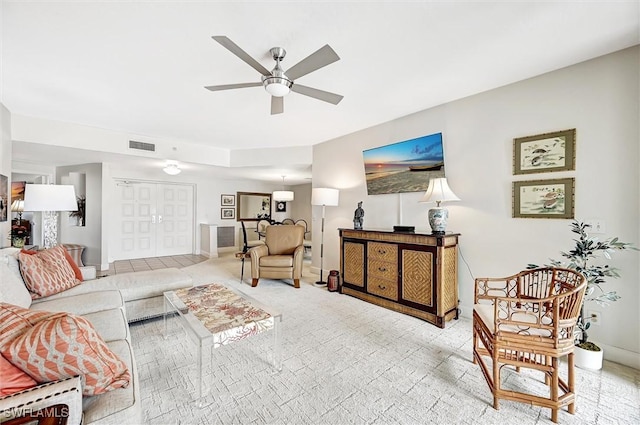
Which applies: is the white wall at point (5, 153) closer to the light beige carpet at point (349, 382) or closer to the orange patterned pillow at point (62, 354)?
the light beige carpet at point (349, 382)

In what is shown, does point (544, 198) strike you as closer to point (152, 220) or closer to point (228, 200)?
point (228, 200)

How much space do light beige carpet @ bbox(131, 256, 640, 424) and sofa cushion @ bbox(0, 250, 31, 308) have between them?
89 centimetres

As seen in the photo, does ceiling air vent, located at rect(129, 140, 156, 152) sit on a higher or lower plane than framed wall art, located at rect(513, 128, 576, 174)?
higher

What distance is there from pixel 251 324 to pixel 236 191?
6635 millimetres

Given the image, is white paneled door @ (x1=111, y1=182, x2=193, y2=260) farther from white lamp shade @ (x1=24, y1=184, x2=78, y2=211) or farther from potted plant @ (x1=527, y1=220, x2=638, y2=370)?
potted plant @ (x1=527, y1=220, x2=638, y2=370)

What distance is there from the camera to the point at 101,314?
208 cm

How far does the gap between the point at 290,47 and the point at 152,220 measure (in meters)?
6.34

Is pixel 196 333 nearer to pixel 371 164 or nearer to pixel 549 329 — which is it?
pixel 549 329

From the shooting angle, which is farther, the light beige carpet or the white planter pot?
the white planter pot

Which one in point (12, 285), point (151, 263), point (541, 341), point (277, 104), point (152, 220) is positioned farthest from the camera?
point (152, 220)

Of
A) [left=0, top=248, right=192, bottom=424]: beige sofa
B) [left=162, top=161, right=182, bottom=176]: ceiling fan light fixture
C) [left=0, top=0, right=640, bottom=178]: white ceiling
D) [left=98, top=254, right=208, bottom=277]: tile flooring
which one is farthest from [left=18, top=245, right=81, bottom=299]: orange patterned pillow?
[left=98, top=254, right=208, bottom=277]: tile flooring

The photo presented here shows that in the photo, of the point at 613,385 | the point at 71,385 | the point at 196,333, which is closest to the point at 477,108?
the point at 613,385

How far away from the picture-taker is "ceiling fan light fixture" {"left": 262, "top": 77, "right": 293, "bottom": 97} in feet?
6.73

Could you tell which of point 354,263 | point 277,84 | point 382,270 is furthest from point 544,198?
point 277,84
